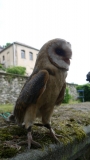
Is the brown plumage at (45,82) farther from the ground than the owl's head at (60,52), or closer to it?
closer to it

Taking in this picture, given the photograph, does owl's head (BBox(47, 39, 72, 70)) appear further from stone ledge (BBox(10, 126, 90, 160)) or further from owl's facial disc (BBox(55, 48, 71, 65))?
stone ledge (BBox(10, 126, 90, 160))

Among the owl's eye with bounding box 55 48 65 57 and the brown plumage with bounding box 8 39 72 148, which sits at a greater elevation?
the owl's eye with bounding box 55 48 65 57

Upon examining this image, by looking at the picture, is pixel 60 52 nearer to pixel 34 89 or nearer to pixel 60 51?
pixel 60 51

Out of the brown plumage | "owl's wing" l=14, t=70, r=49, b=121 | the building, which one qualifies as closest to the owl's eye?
the brown plumage

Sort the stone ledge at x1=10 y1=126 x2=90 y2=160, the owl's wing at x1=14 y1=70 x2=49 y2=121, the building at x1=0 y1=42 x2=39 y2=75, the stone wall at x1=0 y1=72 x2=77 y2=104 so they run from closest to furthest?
1. the stone ledge at x1=10 y1=126 x2=90 y2=160
2. the owl's wing at x1=14 y1=70 x2=49 y2=121
3. the stone wall at x1=0 y1=72 x2=77 y2=104
4. the building at x1=0 y1=42 x2=39 y2=75

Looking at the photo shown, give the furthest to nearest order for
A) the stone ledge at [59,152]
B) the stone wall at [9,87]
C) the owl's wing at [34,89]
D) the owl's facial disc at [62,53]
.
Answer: the stone wall at [9,87] → the owl's facial disc at [62,53] → the owl's wing at [34,89] → the stone ledge at [59,152]

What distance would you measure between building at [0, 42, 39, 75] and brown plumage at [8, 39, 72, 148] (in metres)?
31.4

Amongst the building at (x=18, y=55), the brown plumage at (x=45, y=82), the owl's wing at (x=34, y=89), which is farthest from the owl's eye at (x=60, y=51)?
the building at (x=18, y=55)

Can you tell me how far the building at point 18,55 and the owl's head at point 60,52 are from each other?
103 feet

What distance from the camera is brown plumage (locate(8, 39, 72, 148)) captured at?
1.22m

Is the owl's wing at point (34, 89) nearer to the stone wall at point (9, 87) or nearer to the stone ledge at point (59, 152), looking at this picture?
the stone ledge at point (59, 152)

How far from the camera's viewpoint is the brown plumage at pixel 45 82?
4.01ft

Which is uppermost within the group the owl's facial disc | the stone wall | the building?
the building

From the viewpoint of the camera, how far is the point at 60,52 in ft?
4.37
